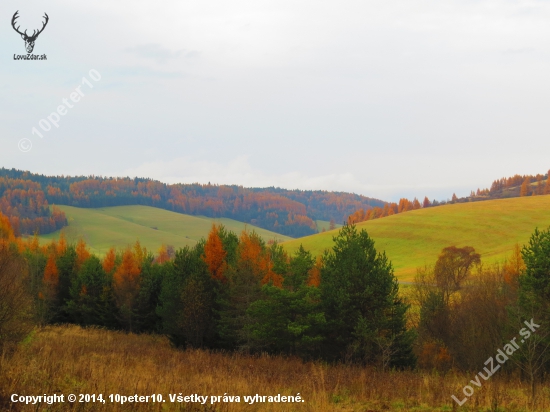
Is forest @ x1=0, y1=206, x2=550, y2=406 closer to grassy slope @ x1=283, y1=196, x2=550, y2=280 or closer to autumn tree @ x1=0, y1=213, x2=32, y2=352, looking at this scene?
autumn tree @ x1=0, y1=213, x2=32, y2=352

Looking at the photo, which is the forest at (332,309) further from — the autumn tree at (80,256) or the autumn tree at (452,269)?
the autumn tree at (80,256)

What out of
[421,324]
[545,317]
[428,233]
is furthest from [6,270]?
[428,233]

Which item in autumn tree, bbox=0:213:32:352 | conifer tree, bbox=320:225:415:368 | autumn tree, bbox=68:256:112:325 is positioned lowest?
autumn tree, bbox=68:256:112:325

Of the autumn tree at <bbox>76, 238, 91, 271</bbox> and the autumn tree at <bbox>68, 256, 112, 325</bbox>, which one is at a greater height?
the autumn tree at <bbox>76, 238, 91, 271</bbox>

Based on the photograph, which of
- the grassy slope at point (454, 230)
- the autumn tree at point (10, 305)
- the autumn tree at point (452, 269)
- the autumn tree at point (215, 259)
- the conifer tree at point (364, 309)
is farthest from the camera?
the grassy slope at point (454, 230)

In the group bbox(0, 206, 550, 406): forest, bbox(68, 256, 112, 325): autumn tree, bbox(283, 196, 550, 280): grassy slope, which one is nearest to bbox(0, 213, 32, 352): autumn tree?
bbox(0, 206, 550, 406): forest

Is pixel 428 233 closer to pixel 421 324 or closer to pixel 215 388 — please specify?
pixel 421 324

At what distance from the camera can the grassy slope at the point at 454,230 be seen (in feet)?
332

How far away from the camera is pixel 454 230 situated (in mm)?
116500

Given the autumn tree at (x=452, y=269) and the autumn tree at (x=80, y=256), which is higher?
the autumn tree at (x=80, y=256)

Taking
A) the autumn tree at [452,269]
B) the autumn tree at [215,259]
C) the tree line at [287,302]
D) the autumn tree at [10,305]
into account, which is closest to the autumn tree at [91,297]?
the tree line at [287,302]

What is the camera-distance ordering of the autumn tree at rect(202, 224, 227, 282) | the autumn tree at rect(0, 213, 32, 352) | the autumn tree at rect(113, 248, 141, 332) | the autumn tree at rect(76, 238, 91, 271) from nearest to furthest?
the autumn tree at rect(0, 213, 32, 352), the autumn tree at rect(202, 224, 227, 282), the autumn tree at rect(113, 248, 141, 332), the autumn tree at rect(76, 238, 91, 271)

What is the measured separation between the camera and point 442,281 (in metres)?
53.4

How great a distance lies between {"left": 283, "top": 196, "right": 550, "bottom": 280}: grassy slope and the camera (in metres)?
101
